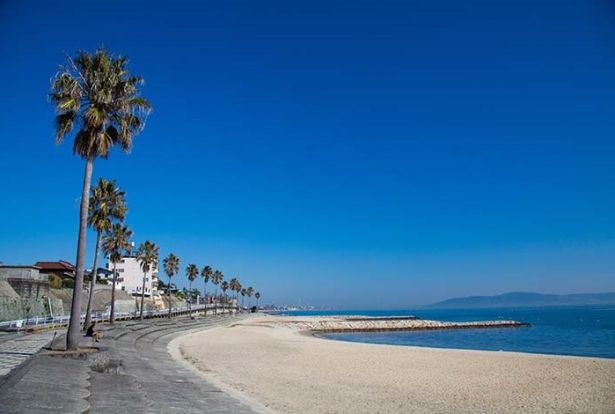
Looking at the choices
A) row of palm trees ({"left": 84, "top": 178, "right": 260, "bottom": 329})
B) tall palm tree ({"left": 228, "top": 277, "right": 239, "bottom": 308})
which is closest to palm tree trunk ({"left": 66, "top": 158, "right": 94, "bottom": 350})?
row of palm trees ({"left": 84, "top": 178, "right": 260, "bottom": 329})

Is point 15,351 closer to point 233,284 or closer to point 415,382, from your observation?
point 415,382

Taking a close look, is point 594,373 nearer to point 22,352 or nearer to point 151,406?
point 151,406

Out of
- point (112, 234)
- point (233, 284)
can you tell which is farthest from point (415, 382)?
point (233, 284)

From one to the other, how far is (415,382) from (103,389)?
13135mm

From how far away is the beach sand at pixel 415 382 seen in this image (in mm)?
15516

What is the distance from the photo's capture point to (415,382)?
67.7ft

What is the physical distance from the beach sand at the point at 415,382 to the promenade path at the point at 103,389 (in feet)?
5.77

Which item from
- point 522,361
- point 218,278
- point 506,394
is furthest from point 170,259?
point 506,394

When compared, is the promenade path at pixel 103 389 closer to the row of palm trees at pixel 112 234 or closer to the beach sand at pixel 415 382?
the beach sand at pixel 415 382

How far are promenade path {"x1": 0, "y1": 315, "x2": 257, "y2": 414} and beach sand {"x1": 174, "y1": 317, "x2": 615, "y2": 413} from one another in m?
1.76

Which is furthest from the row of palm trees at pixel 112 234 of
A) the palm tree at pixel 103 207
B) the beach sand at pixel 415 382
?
the beach sand at pixel 415 382

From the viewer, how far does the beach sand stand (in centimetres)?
1552

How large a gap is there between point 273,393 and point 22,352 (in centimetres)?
1083

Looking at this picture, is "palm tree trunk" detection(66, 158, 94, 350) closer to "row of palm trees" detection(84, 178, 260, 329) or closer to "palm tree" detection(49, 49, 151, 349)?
"palm tree" detection(49, 49, 151, 349)
